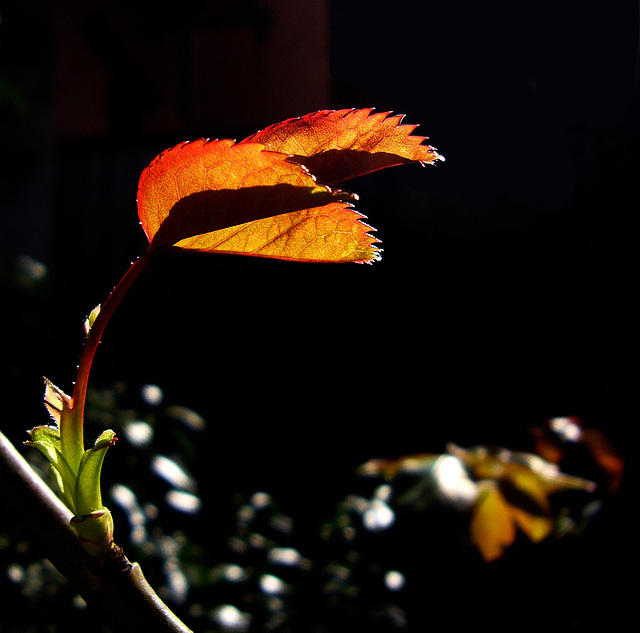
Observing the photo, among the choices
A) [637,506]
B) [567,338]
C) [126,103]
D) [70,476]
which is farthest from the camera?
[126,103]

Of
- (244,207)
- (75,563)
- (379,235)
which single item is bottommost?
(379,235)

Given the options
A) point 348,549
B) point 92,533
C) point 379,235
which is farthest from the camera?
point 379,235

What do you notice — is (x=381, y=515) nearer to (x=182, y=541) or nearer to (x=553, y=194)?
(x=182, y=541)

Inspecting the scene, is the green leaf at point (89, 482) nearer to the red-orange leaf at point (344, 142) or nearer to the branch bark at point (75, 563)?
the branch bark at point (75, 563)

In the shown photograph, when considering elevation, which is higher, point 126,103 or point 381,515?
point 126,103

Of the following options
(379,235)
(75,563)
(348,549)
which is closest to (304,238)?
(75,563)

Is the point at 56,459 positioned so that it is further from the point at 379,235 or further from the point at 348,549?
the point at 379,235

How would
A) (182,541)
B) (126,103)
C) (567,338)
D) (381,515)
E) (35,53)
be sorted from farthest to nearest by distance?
(35,53), (126,103), (567,338), (182,541), (381,515)

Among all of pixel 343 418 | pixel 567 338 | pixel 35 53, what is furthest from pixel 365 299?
pixel 35 53

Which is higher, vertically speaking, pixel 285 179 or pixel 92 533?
pixel 285 179
